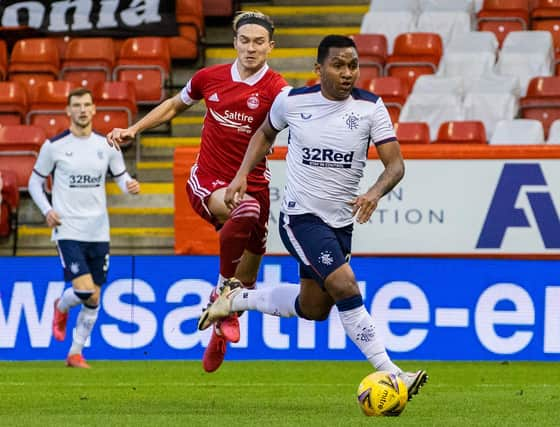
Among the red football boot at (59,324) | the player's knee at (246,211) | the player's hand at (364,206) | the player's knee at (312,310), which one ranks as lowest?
the red football boot at (59,324)

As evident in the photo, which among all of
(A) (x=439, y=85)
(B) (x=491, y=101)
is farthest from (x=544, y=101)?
(A) (x=439, y=85)

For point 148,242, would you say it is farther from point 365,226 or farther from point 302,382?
point 302,382

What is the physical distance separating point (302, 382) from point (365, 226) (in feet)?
11.6

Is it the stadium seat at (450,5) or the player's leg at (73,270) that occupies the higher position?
the stadium seat at (450,5)

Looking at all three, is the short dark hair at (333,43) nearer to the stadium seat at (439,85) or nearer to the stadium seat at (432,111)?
the stadium seat at (432,111)

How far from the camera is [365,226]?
50.1 ft

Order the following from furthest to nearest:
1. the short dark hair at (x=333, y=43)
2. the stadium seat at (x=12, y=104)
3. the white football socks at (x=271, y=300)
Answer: the stadium seat at (x=12, y=104) → the white football socks at (x=271, y=300) → the short dark hair at (x=333, y=43)

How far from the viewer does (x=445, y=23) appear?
760 inches

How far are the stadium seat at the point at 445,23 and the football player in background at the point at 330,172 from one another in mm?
10476

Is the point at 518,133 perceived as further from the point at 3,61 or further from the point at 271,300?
the point at 271,300

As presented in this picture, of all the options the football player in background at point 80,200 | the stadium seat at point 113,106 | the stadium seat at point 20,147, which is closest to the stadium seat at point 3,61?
the stadium seat at point 113,106

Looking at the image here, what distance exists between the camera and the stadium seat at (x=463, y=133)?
16.4m

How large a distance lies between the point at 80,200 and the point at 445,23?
7282 mm

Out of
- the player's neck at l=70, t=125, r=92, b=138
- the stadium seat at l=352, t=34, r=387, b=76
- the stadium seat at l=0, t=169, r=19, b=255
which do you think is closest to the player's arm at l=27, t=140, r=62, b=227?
the player's neck at l=70, t=125, r=92, b=138
